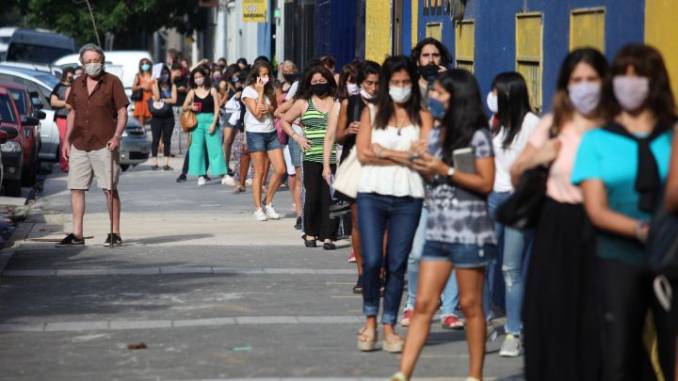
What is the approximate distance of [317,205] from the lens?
15289 mm

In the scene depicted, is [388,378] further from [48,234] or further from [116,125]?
[48,234]

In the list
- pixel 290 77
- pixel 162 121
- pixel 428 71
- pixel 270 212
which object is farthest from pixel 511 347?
pixel 162 121

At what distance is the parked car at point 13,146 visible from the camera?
70.9 feet

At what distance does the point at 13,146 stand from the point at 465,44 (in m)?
9.27

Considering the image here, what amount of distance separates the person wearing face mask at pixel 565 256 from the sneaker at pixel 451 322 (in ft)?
11.4

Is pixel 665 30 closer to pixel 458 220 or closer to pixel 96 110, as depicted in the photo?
pixel 458 220

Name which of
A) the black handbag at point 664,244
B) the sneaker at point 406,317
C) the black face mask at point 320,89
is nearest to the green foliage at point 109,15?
the black face mask at point 320,89

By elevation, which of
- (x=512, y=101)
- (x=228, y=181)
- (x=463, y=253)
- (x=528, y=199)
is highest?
(x=512, y=101)

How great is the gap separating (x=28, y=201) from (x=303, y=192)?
259 inches

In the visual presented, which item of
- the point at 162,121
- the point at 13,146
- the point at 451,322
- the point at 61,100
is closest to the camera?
the point at 451,322

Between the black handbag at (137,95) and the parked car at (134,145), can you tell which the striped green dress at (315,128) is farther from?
the black handbag at (137,95)

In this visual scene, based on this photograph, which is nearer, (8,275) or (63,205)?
(8,275)

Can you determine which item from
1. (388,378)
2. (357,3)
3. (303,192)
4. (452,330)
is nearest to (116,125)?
(303,192)

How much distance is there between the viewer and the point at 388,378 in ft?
29.1
